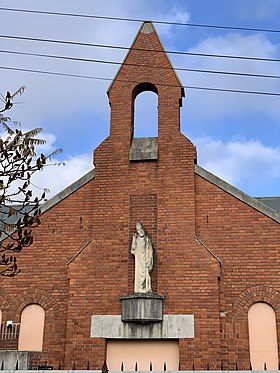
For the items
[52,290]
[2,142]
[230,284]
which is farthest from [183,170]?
[2,142]

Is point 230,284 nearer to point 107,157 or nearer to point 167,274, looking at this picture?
point 167,274

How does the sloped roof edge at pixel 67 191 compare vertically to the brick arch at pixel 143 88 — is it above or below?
below

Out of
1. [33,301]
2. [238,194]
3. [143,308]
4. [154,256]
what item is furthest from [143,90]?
[33,301]

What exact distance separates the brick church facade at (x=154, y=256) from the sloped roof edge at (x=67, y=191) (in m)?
0.03

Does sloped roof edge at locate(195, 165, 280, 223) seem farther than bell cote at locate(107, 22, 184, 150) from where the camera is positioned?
No

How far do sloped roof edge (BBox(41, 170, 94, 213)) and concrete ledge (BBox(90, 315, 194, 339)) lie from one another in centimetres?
346

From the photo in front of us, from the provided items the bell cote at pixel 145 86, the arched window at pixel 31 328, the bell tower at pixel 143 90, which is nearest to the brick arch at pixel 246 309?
the bell tower at pixel 143 90

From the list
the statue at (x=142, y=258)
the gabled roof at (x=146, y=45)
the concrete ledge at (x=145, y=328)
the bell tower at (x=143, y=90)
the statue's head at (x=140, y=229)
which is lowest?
the concrete ledge at (x=145, y=328)

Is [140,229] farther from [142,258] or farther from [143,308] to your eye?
[143,308]

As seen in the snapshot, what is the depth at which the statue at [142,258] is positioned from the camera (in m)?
13.0

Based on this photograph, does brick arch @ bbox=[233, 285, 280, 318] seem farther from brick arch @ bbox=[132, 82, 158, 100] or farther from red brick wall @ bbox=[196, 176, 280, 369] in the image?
brick arch @ bbox=[132, 82, 158, 100]

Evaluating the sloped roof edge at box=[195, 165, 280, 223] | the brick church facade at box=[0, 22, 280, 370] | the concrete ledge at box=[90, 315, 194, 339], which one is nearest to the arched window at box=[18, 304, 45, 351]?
the brick church facade at box=[0, 22, 280, 370]

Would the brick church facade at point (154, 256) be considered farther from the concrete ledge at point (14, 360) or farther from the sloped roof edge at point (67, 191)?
the concrete ledge at point (14, 360)

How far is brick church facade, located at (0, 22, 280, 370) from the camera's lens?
1281cm
